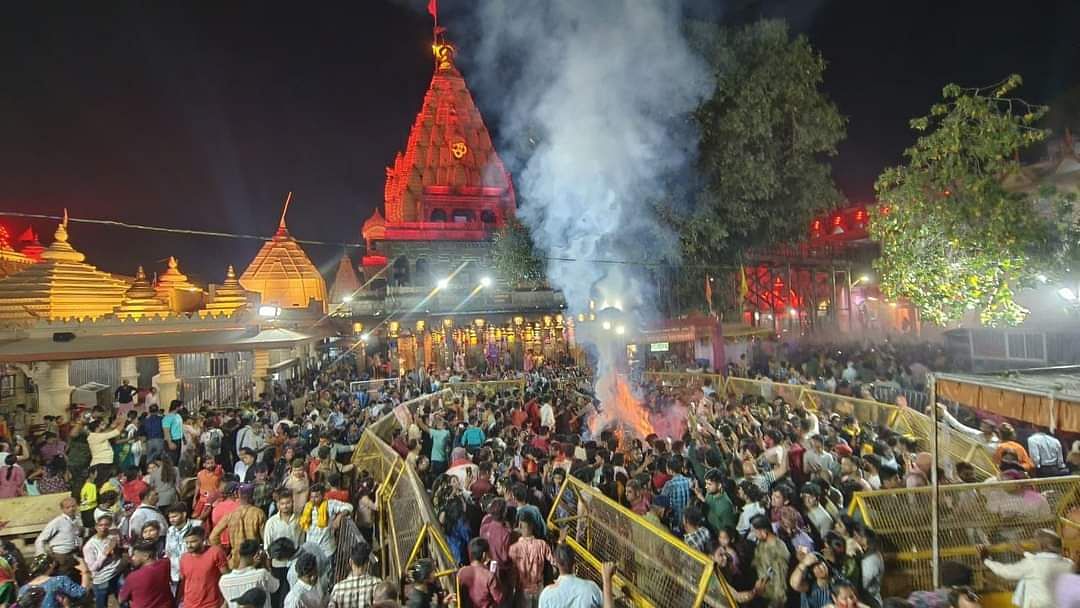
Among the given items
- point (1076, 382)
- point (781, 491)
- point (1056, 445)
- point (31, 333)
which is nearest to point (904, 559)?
point (781, 491)

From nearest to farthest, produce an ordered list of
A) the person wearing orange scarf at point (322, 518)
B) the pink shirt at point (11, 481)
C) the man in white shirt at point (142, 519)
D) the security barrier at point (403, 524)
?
the security barrier at point (403, 524) < the person wearing orange scarf at point (322, 518) < the man in white shirt at point (142, 519) < the pink shirt at point (11, 481)

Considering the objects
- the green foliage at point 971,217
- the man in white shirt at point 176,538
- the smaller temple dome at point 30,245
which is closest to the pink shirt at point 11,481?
the man in white shirt at point 176,538

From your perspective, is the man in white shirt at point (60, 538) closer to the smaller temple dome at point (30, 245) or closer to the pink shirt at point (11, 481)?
the pink shirt at point (11, 481)

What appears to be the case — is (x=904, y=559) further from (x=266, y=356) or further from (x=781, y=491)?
(x=266, y=356)

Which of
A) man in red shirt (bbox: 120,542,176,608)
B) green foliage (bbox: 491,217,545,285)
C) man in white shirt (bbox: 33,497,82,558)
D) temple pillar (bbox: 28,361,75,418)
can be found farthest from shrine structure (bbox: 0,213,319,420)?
man in red shirt (bbox: 120,542,176,608)

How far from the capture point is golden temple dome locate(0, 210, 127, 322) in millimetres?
18875

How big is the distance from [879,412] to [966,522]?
17.4 feet

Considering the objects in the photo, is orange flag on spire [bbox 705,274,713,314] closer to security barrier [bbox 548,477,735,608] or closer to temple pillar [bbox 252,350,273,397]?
security barrier [bbox 548,477,735,608]

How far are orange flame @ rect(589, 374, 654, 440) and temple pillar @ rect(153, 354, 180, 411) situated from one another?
13.3m

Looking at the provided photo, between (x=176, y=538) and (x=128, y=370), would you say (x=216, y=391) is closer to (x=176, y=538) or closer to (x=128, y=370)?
(x=128, y=370)

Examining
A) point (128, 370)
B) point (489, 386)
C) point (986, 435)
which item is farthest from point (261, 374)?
point (986, 435)

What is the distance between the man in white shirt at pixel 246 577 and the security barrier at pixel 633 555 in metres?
2.87

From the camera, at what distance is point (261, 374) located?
1942cm

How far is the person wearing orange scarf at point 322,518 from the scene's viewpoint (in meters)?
5.93
